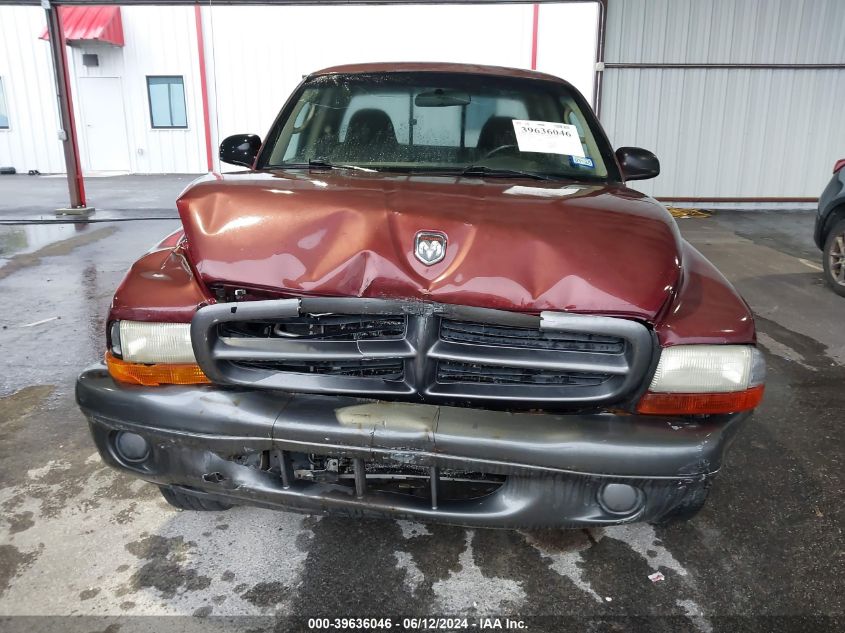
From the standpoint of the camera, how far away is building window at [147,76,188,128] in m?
16.5

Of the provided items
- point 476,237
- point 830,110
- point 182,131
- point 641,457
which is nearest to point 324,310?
point 476,237

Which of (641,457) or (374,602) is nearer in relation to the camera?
(641,457)

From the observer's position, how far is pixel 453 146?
2.84 m

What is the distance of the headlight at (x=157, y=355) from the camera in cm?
183

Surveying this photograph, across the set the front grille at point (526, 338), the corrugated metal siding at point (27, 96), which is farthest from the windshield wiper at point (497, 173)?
the corrugated metal siding at point (27, 96)

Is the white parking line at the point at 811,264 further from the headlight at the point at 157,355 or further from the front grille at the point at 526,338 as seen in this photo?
the headlight at the point at 157,355

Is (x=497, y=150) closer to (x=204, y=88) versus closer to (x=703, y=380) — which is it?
(x=703, y=380)

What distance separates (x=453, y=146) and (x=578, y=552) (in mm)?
1739

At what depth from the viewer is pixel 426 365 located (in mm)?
1766

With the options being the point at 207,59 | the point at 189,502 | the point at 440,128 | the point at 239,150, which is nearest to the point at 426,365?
the point at 189,502

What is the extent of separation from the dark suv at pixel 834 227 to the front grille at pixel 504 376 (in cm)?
525

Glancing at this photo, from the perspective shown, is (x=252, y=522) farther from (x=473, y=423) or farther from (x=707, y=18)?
(x=707, y=18)

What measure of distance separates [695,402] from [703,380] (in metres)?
0.07

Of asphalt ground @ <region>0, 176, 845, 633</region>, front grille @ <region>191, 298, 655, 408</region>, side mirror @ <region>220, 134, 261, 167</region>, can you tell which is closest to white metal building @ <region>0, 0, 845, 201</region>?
side mirror @ <region>220, 134, 261, 167</region>
